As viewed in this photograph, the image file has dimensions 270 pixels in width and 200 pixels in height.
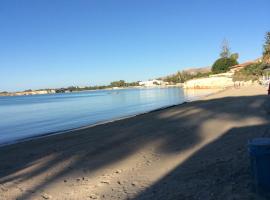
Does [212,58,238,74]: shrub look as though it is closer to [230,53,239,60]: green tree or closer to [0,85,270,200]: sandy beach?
[230,53,239,60]: green tree

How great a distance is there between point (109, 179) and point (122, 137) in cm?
596

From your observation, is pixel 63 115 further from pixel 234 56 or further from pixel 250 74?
pixel 234 56

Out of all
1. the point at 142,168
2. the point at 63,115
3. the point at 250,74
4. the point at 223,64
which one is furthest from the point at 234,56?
the point at 142,168

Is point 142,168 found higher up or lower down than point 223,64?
lower down

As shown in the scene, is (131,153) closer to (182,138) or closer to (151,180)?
(182,138)

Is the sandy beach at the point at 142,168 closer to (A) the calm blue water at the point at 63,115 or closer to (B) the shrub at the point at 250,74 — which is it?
(A) the calm blue water at the point at 63,115

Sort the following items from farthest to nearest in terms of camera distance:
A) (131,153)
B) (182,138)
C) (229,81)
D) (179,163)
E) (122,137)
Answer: (229,81), (122,137), (182,138), (131,153), (179,163)

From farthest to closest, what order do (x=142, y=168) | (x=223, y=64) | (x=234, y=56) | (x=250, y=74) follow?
(x=234, y=56) → (x=223, y=64) → (x=250, y=74) → (x=142, y=168)

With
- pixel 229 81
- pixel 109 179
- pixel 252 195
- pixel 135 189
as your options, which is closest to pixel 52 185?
pixel 109 179

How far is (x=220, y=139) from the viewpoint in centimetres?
1041

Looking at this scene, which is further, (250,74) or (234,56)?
(234,56)

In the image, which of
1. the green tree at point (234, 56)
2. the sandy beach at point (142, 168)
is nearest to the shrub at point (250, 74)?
the green tree at point (234, 56)

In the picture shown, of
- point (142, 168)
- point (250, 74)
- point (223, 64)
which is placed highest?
point (223, 64)

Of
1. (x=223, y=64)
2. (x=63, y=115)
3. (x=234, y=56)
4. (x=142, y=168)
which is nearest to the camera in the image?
(x=142, y=168)
